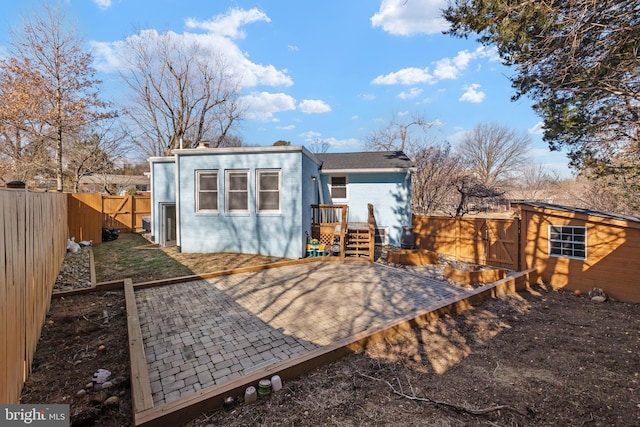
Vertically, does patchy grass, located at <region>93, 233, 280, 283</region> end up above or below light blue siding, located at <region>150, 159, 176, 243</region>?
below

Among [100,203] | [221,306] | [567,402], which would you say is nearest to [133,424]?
[221,306]

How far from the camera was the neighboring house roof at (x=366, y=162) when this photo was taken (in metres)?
11.7

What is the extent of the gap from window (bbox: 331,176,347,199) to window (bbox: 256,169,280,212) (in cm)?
414

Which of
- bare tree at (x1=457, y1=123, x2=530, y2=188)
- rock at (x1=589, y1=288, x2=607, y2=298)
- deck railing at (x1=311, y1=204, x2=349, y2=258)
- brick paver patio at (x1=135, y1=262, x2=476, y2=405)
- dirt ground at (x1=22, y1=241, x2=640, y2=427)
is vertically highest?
bare tree at (x1=457, y1=123, x2=530, y2=188)

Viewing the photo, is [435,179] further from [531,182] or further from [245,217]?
[531,182]

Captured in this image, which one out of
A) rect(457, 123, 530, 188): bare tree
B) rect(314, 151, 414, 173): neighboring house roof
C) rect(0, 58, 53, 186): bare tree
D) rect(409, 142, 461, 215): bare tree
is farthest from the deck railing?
rect(457, 123, 530, 188): bare tree

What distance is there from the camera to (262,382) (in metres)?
2.66

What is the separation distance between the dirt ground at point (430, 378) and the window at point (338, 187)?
8.24m

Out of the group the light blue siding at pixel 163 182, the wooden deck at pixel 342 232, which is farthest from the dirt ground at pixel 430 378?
the light blue siding at pixel 163 182

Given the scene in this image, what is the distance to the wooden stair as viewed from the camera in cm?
901

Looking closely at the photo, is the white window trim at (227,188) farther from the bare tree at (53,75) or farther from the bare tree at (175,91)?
the bare tree at (175,91)

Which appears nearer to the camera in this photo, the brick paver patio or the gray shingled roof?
the brick paver patio

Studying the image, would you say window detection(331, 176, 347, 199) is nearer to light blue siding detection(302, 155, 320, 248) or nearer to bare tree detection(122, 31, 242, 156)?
light blue siding detection(302, 155, 320, 248)

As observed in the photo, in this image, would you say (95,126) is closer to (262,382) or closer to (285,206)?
(285,206)
